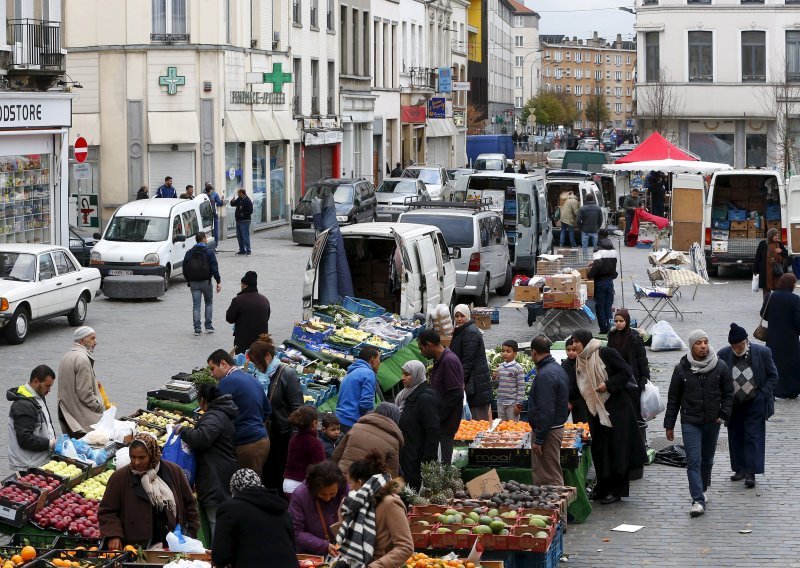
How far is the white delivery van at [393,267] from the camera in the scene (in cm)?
2023

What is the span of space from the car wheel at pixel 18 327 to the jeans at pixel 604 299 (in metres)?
9.20

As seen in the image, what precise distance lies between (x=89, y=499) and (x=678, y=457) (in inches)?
267

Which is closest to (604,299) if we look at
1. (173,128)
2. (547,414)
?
(547,414)

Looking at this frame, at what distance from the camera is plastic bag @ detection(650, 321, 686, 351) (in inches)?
882

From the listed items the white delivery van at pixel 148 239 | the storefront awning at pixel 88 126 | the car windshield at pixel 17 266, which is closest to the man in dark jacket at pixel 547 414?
the car windshield at pixel 17 266

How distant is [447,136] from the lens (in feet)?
267

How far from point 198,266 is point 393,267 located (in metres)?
3.57

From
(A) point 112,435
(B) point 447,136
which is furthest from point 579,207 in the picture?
(B) point 447,136

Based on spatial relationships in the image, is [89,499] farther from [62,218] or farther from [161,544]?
[62,218]

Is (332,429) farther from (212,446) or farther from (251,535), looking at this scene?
(251,535)

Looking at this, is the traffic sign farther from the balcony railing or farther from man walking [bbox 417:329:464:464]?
man walking [bbox 417:329:464:464]

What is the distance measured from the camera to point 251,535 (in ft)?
26.3

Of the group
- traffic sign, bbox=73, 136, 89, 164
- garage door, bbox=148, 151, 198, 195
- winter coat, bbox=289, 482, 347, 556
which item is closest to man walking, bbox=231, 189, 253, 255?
garage door, bbox=148, 151, 198, 195

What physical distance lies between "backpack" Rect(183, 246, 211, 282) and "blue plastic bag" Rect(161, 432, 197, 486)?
38.3ft
